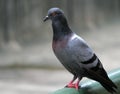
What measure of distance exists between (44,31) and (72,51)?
21.9 feet

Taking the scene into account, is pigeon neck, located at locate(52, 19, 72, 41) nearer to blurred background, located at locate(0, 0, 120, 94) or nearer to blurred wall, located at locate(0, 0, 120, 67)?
blurred background, located at locate(0, 0, 120, 94)

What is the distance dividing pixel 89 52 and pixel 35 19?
6702mm

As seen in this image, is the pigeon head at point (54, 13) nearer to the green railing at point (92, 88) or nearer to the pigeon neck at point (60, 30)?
the pigeon neck at point (60, 30)

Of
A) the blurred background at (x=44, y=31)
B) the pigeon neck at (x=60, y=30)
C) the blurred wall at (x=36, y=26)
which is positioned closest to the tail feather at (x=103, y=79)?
the pigeon neck at (x=60, y=30)

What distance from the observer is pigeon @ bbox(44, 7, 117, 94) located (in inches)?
79.7

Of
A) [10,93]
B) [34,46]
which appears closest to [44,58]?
[34,46]

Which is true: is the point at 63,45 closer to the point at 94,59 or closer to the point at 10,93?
the point at 94,59

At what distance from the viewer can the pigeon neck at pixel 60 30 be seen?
2047 millimetres

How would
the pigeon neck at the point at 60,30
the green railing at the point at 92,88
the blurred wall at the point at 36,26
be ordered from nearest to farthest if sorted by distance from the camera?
the green railing at the point at 92,88 < the pigeon neck at the point at 60,30 < the blurred wall at the point at 36,26

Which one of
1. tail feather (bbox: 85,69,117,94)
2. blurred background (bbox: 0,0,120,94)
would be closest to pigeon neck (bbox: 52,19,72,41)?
tail feather (bbox: 85,69,117,94)

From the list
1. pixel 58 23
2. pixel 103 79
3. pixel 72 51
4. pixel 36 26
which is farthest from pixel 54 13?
pixel 36 26

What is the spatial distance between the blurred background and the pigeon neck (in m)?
5.73

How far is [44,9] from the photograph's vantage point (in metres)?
8.70

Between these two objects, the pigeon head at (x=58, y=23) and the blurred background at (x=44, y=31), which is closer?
the pigeon head at (x=58, y=23)
